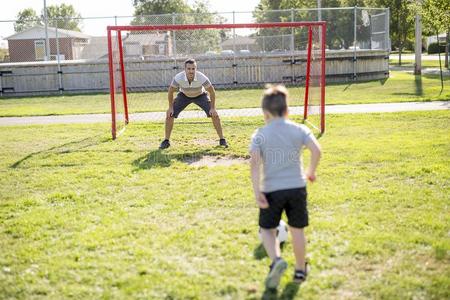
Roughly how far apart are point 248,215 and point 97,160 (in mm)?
3884

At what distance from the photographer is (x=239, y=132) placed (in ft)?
36.3

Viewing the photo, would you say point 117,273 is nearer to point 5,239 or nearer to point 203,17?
point 5,239

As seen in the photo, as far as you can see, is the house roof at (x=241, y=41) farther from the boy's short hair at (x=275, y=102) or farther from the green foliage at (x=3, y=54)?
the boy's short hair at (x=275, y=102)

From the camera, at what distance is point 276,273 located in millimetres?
3729

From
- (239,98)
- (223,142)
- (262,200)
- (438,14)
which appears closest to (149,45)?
(239,98)

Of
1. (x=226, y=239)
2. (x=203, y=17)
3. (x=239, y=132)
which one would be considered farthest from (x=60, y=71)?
(x=226, y=239)

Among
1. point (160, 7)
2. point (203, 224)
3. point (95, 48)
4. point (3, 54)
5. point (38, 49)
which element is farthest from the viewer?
point (160, 7)

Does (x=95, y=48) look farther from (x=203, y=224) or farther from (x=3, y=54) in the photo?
(x=203, y=224)

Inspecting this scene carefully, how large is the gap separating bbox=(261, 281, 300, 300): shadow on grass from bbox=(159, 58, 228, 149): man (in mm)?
5731

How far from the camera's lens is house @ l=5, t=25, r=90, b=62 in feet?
96.2

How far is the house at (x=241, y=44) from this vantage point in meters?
21.4

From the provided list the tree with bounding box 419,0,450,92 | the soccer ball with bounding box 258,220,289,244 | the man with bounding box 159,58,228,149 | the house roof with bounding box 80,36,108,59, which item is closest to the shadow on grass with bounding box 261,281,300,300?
the soccer ball with bounding box 258,220,289,244

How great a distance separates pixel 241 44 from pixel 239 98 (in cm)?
516

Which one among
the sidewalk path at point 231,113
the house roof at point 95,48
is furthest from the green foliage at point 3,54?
the sidewalk path at point 231,113
